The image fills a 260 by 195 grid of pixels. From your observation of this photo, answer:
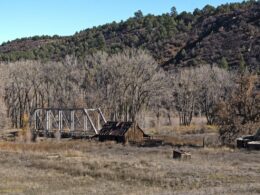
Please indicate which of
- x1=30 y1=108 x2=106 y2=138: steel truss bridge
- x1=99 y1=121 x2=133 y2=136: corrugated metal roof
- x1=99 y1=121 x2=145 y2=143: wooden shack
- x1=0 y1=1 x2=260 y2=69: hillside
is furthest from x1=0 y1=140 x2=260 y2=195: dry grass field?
x1=0 y1=1 x2=260 y2=69: hillside

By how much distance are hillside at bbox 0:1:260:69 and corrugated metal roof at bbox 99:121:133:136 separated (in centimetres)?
4609

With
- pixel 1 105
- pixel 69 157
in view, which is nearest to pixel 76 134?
pixel 1 105

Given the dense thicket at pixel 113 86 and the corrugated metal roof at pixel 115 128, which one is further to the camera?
the dense thicket at pixel 113 86

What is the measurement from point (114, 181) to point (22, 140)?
3560 cm

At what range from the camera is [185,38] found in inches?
5586

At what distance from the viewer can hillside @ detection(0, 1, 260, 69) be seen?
387 feet

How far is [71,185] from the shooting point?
26.1m

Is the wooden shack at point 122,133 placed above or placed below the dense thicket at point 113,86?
below

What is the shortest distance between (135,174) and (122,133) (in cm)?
3027

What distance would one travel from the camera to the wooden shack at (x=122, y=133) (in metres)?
59.2

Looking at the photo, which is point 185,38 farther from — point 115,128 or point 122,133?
point 122,133

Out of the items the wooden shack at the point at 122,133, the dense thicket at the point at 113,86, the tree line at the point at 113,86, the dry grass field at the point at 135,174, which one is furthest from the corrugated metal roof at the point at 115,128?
the dense thicket at the point at 113,86

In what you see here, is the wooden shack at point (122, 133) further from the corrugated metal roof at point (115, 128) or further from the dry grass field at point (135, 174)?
the dry grass field at point (135, 174)

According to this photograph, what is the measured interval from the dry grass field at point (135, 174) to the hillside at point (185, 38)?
65937 mm
